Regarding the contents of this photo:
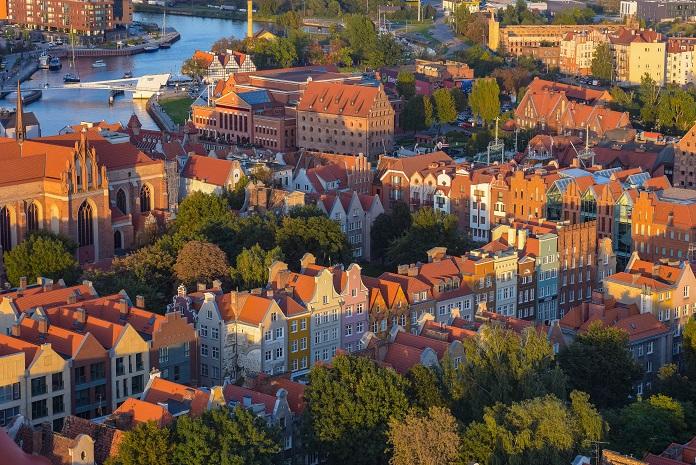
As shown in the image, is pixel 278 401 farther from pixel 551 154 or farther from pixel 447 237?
pixel 551 154

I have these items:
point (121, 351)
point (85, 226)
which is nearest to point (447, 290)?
point (121, 351)

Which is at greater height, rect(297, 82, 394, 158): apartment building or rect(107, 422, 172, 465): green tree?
rect(107, 422, 172, 465): green tree

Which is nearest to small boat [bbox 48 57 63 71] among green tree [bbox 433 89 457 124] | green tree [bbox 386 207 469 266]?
green tree [bbox 433 89 457 124]

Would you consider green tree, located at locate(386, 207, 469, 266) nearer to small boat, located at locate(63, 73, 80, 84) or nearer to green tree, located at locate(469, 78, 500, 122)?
green tree, located at locate(469, 78, 500, 122)

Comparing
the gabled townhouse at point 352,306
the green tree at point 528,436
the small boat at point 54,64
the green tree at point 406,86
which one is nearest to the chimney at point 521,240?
the gabled townhouse at point 352,306

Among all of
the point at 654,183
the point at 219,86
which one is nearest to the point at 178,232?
the point at 654,183

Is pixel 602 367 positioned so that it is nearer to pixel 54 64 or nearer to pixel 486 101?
pixel 486 101
